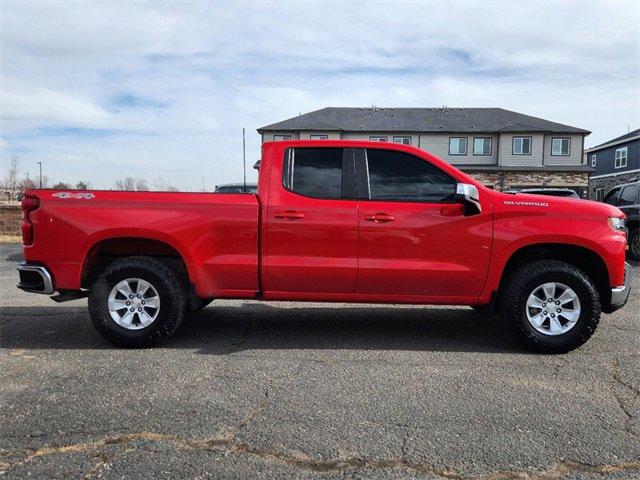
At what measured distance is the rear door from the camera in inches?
187

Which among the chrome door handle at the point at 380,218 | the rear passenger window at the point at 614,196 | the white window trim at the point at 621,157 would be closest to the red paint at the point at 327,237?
the chrome door handle at the point at 380,218

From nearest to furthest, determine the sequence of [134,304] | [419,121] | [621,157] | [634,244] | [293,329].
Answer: [134,304]
[293,329]
[634,244]
[419,121]
[621,157]

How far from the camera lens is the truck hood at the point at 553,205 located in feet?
15.4

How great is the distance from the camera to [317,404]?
353 cm

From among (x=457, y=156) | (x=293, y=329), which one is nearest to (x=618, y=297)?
(x=293, y=329)

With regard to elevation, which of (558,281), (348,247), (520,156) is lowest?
(558,281)

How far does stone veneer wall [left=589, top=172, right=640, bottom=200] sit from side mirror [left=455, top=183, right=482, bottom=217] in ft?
124

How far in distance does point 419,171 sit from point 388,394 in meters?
2.19

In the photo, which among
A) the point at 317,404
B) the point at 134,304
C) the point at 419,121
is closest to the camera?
the point at 317,404

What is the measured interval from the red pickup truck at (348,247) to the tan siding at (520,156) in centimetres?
3297

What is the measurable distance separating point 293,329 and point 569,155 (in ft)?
117

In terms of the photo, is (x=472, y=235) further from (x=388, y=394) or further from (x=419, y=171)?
(x=388, y=394)

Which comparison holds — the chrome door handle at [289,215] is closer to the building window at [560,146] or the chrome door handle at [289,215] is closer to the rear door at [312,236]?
the rear door at [312,236]

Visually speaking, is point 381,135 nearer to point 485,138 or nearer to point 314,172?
point 485,138
